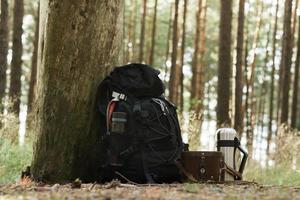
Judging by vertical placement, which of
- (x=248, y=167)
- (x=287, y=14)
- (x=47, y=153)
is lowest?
(x=248, y=167)

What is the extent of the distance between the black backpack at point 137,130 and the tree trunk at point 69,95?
6.0 inches

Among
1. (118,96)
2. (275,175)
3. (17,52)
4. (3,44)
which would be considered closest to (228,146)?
(118,96)

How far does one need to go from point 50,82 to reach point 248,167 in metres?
5.85

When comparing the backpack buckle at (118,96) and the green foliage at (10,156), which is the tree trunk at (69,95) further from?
the green foliage at (10,156)

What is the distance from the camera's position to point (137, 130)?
4.61 m

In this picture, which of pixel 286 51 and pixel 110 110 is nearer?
pixel 110 110

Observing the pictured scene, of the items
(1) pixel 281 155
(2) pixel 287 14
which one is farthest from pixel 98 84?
(2) pixel 287 14

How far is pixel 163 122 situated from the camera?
4738 mm

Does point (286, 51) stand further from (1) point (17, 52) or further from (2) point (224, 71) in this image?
(1) point (17, 52)

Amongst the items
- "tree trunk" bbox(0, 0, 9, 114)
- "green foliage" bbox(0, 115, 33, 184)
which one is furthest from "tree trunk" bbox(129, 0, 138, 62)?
"green foliage" bbox(0, 115, 33, 184)

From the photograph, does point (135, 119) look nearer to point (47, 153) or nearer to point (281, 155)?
point (47, 153)

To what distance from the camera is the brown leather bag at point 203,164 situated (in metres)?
4.82

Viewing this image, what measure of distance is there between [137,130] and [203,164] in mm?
678

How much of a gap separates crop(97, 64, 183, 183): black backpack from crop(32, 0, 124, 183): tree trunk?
153 millimetres
